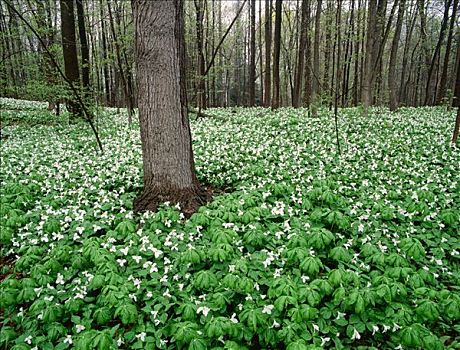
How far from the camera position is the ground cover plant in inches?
104

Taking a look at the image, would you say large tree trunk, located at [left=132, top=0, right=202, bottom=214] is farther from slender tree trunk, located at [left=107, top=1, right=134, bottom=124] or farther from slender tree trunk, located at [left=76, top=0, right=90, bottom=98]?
slender tree trunk, located at [left=76, top=0, right=90, bottom=98]

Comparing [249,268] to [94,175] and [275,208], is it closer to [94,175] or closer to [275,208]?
[275,208]

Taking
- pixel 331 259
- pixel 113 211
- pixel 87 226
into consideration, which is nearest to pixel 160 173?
pixel 113 211

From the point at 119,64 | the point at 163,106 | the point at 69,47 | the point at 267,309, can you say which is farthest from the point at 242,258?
the point at 69,47

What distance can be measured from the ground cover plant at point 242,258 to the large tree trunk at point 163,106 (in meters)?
0.35

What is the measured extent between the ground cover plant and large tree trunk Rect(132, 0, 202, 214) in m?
0.35

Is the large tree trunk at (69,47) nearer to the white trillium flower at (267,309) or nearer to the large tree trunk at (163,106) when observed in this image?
the large tree trunk at (163,106)

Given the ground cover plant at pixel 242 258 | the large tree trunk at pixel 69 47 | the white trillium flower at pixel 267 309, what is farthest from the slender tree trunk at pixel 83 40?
the white trillium flower at pixel 267 309

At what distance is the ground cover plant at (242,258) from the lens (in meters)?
2.63

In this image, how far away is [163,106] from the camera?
4195mm

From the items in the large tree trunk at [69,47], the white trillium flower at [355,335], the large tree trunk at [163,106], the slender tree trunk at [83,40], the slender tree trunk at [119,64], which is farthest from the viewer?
the slender tree trunk at [83,40]

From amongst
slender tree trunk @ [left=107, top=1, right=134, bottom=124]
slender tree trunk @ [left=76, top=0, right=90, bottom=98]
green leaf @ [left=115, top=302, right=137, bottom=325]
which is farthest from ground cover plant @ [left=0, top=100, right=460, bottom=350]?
slender tree trunk @ [left=76, top=0, right=90, bottom=98]

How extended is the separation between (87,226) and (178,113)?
184 centimetres

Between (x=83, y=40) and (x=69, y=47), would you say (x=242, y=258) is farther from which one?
(x=83, y=40)
